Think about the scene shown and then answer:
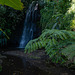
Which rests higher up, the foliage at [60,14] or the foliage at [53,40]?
the foliage at [60,14]

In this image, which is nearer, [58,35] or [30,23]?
[58,35]

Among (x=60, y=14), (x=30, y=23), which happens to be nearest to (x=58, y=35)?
(x=60, y=14)

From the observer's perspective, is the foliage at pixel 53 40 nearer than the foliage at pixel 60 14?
Yes

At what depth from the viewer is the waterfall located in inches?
309

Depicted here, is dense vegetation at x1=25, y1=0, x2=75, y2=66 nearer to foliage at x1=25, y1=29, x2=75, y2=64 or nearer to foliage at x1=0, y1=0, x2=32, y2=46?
foliage at x1=25, y1=29, x2=75, y2=64

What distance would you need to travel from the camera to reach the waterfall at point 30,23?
25.7ft

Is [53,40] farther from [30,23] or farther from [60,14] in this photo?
[30,23]

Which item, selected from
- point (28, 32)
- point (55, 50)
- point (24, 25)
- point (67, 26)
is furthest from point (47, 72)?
point (24, 25)

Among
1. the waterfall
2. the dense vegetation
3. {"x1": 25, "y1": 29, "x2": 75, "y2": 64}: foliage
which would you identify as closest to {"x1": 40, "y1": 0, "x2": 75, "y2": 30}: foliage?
the dense vegetation

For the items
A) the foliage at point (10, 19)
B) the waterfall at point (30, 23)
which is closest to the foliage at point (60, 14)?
the waterfall at point (30, 23)

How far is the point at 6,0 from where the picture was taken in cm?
24

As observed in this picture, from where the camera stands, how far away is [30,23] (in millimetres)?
8141

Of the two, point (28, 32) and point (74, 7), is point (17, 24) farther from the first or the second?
point (74, 7)

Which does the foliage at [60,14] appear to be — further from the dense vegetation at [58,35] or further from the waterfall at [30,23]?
the waterfall at [30,23]
